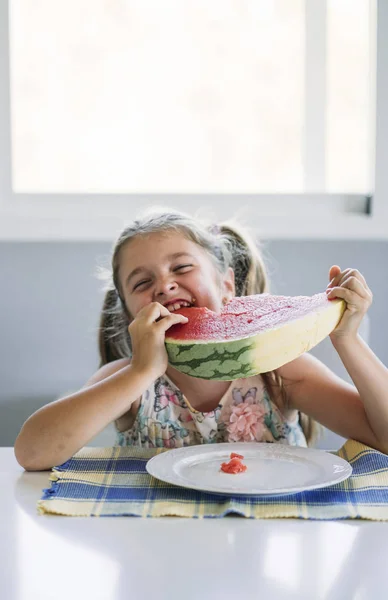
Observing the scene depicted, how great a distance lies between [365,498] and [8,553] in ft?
1.68

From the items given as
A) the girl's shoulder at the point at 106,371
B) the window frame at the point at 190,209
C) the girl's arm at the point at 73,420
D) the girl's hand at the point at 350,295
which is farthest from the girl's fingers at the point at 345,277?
the window frame at the point at 190,209

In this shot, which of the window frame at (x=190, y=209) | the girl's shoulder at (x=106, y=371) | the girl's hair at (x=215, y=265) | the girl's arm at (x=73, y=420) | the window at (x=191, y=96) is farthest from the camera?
the window at (x=191, y=96)

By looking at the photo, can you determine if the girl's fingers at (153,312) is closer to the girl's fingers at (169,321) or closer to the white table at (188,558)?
the girl's fingers at (169,321)

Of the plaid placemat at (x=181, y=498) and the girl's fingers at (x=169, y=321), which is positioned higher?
the girl's fingers at (x=169, y=321)

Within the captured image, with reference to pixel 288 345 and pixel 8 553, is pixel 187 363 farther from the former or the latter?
pixel 8 553

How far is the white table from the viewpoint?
0.82 meters

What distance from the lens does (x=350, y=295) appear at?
1.35 m

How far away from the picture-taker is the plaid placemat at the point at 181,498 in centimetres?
106

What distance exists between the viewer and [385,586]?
83cm

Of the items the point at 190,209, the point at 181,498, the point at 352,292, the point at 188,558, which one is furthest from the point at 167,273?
the point at 190,209

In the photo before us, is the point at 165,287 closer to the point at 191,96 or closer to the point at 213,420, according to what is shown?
the point at 213,420

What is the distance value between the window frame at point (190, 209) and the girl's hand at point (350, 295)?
4.44 feet

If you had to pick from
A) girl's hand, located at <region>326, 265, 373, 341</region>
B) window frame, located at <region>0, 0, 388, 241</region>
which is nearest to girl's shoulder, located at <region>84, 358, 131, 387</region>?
girl's hand, located at <region>326, 265, 373, 341</region>

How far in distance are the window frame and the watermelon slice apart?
1.41 metres
